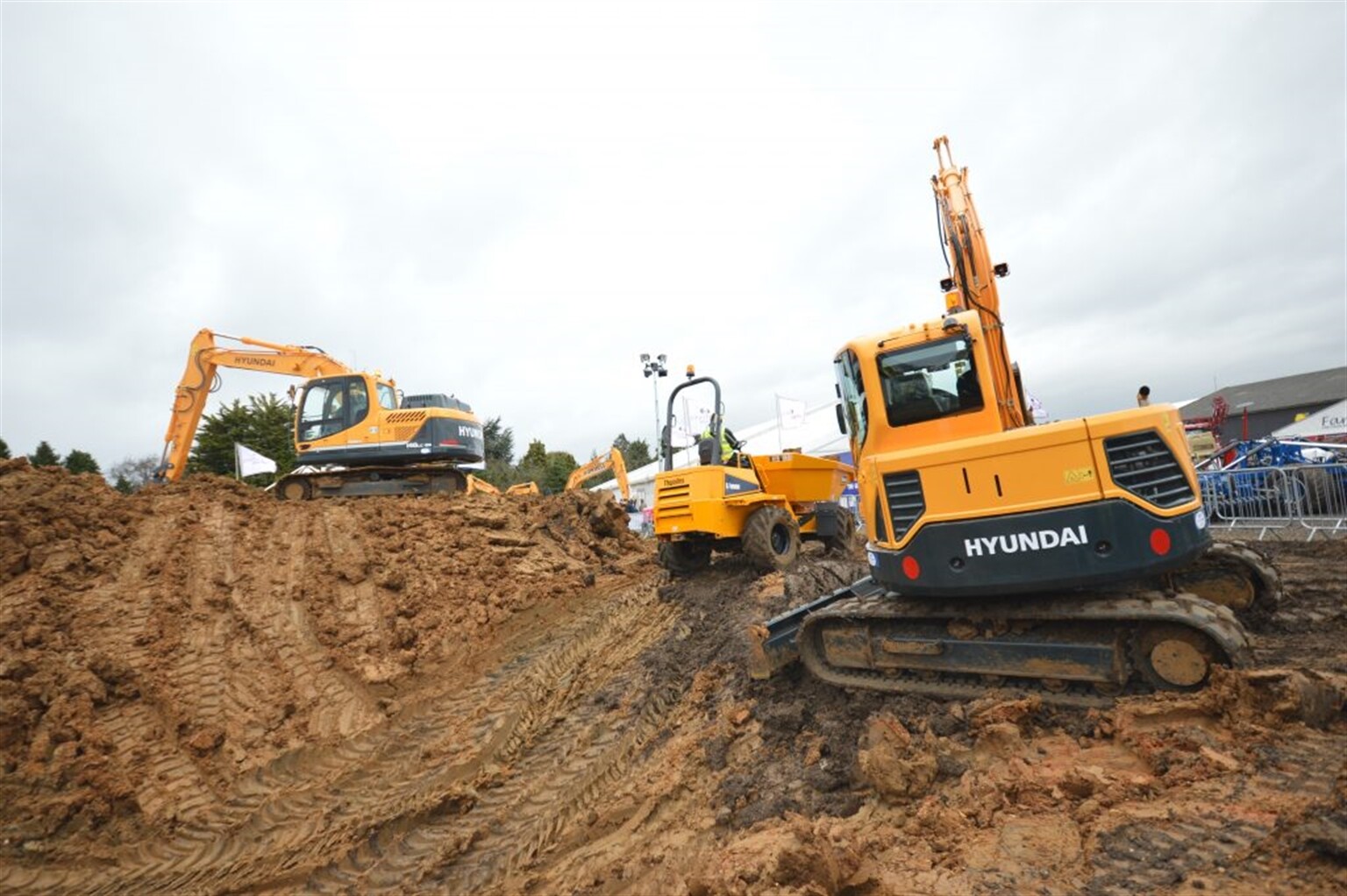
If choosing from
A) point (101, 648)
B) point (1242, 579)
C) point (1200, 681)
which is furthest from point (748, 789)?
point (101, 648)

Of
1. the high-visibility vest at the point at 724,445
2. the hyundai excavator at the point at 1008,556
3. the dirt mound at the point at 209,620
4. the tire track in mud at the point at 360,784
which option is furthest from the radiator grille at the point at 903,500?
the dirt mound at the point at 209,620

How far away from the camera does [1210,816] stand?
2.61m

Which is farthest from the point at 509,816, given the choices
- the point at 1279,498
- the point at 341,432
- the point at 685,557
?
the point at 1279,498

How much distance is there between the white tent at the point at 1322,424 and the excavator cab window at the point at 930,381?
2780cm

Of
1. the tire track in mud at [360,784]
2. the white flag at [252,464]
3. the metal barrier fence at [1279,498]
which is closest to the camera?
the tire track in mud at [360,784]

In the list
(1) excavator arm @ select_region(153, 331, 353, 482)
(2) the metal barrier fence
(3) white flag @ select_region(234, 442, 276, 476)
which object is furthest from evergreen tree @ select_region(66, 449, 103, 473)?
(2) the metal barrier fence

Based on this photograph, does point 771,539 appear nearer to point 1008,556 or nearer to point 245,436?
point 1008,556

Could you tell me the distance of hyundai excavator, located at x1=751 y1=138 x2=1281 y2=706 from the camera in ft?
12.1

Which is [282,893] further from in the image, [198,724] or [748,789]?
[748,789]

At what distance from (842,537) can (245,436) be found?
26.1 metres

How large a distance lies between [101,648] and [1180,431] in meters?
8.50

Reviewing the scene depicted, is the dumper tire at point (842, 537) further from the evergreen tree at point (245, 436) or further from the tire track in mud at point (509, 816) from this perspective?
the evergreen tree at point (245, 436)

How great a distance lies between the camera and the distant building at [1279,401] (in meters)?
32.9

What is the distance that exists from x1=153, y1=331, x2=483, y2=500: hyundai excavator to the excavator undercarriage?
9.74 meters
